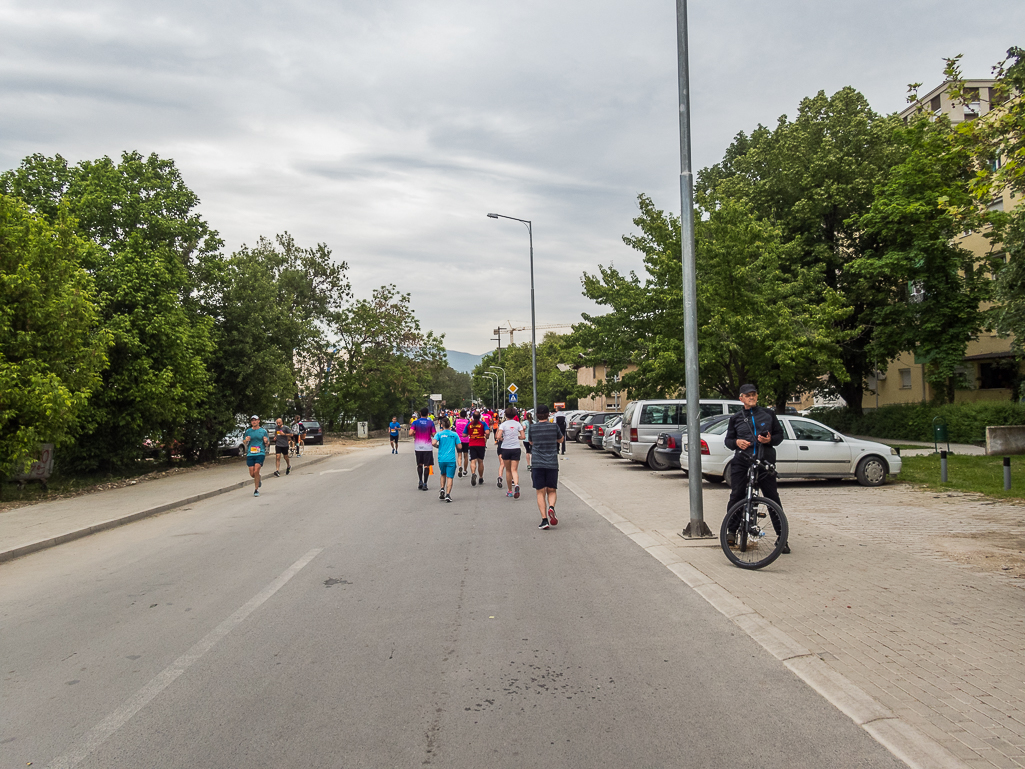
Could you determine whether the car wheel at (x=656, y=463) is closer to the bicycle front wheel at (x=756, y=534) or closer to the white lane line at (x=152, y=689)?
the bicycle front wheel at (x=756, y=534)

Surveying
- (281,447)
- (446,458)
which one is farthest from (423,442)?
(281,447)

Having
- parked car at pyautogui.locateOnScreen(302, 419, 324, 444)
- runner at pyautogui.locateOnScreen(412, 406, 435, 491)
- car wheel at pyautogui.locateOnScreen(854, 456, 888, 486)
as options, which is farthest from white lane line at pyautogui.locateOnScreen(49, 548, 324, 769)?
parked car at pyautogui.locateOnScreen(302, 419, 324, 444)

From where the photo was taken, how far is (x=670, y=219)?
96.2 feet

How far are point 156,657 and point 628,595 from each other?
3.73m

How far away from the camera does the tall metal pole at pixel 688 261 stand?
9.20 metres

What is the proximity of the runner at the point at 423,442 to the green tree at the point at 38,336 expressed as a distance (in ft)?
21.6

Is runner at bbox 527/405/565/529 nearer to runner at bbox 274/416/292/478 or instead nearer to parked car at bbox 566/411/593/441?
runner at bbox 274/416/292/478

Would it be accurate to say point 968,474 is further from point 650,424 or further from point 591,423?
point 591,423

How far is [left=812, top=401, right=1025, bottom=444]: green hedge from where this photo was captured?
25859mm

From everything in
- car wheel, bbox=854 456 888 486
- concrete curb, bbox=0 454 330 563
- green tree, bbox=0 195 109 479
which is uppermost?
green tree, bbox=0 195 109 479

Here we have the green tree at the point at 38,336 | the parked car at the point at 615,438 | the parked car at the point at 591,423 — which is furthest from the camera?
the parked car at the point at 591,423

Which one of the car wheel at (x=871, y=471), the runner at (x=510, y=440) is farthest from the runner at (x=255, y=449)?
the car wheel at (x=871, y=471)

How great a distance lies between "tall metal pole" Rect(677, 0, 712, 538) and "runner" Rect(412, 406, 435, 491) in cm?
682

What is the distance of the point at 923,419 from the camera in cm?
2930
